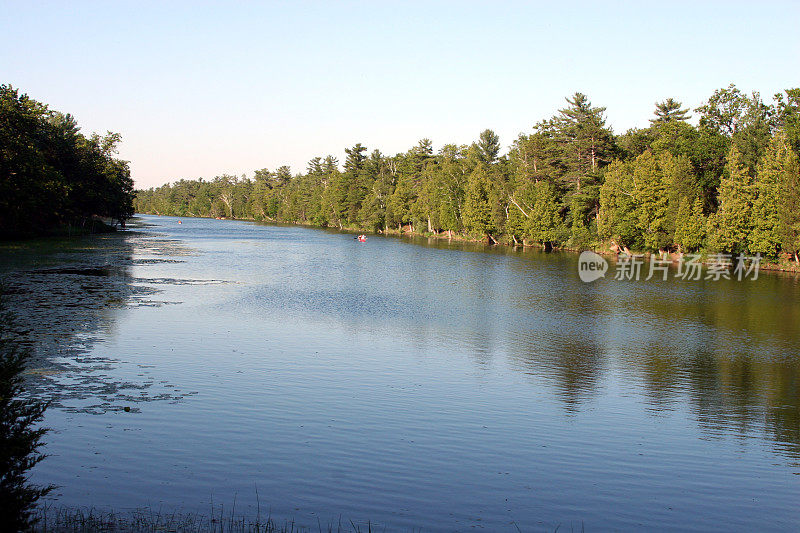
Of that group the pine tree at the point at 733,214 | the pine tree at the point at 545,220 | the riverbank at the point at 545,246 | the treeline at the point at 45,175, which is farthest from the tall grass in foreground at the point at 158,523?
the pine tree at the point at 545,220

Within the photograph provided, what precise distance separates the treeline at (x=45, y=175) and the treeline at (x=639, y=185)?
166 ft

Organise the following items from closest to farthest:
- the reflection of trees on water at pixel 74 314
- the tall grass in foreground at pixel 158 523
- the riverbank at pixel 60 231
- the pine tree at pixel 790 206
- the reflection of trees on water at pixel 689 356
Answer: the tall grass in foreground at pixel 158 523
the reflection of trees on water at pixel 74 314
the reflection of trees on water at pixel 689 356
the pine tree at pixel 790 206
the riverbank at pixel 60 231

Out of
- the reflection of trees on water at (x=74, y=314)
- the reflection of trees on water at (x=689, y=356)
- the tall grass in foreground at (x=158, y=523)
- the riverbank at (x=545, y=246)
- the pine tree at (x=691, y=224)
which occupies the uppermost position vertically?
the pine tree at (x=691, y=224)

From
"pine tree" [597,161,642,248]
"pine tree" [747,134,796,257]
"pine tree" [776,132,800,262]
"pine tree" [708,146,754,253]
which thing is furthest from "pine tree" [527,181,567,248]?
"pine tree" [776,132,800,262]

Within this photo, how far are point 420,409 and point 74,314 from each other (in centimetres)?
1580

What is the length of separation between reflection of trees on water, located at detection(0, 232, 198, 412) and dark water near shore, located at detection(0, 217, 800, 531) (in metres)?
0.12

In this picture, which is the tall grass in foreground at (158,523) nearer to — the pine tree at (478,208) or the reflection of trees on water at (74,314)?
the reflection of trees on water at (74,314)

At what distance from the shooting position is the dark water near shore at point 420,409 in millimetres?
8531

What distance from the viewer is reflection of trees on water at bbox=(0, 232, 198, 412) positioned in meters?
13.0

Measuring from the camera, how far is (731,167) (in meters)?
57.4

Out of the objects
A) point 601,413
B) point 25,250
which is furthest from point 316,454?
point 25,250

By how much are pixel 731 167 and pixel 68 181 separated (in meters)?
69.8

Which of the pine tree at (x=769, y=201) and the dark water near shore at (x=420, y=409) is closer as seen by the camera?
the dark water near shore at (x=420, y=409)

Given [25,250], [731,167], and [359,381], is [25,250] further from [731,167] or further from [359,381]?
[731,167]
